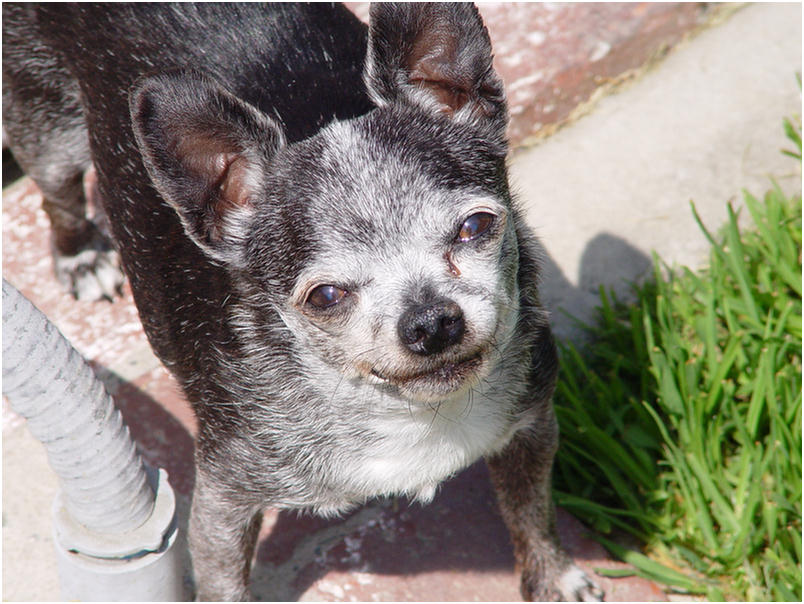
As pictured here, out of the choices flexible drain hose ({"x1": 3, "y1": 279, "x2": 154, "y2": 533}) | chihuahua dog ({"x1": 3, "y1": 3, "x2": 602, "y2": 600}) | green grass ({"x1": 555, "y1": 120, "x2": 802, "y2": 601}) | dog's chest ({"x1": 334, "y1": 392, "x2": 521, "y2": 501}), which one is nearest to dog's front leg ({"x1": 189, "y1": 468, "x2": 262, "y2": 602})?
chihuahua dog ({"x1": 3, "y1": 3, "x2": 602, "y2": 600})

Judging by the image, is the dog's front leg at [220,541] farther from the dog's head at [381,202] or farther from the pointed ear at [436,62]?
the pointed ear at [436,62]

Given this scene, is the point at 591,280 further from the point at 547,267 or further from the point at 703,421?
the point at 703,421

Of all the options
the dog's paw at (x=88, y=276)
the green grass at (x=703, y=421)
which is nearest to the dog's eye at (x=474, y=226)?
the green grass at (x=703, y=421)

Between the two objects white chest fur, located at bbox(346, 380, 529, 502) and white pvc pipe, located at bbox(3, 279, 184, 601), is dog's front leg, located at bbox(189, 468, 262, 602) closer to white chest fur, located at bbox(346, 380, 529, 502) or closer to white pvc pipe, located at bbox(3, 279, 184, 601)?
white pvc pipe, located at bbox(3, 279, 184, 601)

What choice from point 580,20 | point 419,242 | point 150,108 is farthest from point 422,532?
point 580,20

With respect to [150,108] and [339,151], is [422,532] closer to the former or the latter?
[339,151]
